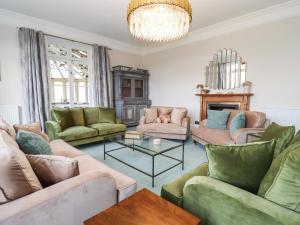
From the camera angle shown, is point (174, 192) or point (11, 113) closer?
point (174, 192)

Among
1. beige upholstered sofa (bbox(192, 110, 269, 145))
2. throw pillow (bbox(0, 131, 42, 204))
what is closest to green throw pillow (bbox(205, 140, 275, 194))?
throw pillow (bbox(0, 131, 42, 204))

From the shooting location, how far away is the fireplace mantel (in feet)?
12.3

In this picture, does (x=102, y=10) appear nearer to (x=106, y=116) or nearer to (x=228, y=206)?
(x=106, y=116)

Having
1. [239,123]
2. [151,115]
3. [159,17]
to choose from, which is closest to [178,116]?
[151,115]

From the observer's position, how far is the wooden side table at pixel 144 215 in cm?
82

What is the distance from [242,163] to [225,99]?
3314 millimetres

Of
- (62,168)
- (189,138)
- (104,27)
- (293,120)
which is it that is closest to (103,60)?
(104,27)

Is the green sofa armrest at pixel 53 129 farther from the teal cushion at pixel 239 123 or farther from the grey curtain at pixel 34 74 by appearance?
the teal cushion at pixel 239 123

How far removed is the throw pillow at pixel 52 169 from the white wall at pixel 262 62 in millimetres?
3810

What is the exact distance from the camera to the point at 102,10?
11.1 feet

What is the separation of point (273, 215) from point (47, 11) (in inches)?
176

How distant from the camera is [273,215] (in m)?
0.75

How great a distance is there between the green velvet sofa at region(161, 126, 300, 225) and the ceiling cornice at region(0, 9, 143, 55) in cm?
445

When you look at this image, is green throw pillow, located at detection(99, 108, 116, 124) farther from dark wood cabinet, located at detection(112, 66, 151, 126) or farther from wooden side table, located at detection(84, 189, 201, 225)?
wooden side table, located at detection(84, 189, 201, 225)
